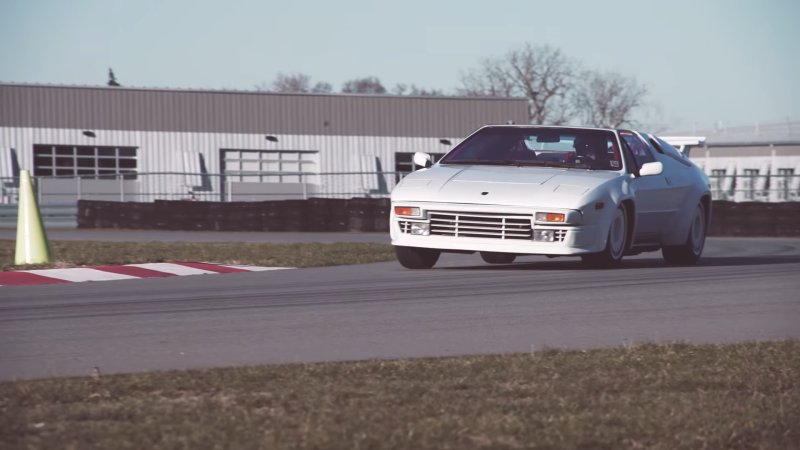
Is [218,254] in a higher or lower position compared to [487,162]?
lower

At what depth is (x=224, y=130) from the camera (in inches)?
1935

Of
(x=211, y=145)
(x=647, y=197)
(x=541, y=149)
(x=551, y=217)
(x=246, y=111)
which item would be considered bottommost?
(x=551, y=217)

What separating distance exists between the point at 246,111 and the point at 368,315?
42.2 meters

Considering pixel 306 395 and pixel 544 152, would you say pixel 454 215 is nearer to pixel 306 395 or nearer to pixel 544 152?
pixel 544 152

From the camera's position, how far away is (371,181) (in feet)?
129

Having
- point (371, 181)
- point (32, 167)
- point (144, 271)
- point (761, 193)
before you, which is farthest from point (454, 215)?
point (32, 167)

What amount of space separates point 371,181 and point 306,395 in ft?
112

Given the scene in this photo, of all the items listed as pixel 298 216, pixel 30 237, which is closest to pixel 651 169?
pixel 30 237

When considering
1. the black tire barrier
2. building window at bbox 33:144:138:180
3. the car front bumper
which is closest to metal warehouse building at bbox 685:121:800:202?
building window at bbox 33:144:138:180

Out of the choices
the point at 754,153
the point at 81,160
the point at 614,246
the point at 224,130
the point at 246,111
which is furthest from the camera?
the point at 754,153

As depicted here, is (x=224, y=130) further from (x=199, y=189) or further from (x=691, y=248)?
(x=691, y=248)

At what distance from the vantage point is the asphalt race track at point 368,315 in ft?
21.4

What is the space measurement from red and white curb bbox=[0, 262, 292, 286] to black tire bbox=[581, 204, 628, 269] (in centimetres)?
302

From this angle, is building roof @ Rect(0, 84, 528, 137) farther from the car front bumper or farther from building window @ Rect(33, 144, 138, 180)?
the car front bumper
